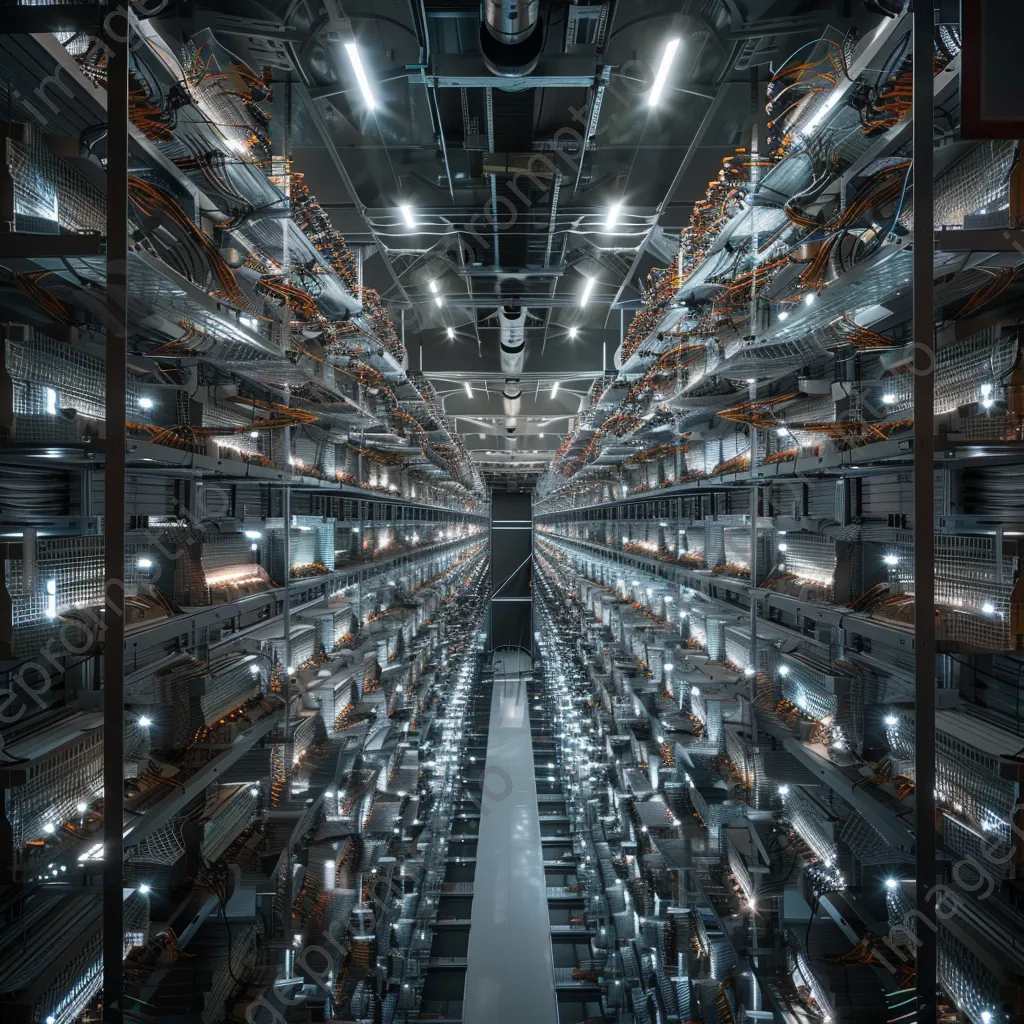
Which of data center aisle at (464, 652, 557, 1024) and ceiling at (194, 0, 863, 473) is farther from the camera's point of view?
data center aisle at (464, 652, 557, 1024)

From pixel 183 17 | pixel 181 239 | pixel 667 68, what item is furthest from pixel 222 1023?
pixel 667 68

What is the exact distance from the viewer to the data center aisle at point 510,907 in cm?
571

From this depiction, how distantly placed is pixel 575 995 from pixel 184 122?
738 cm

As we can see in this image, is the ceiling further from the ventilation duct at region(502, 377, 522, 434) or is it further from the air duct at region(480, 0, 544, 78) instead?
the ventilation duct at region(502, 377, 522, 434)

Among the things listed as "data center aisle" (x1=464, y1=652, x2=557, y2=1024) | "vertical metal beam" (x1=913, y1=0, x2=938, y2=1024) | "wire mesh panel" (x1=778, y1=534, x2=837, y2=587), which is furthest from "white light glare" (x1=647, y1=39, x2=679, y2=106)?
"data center aisle" (x1=464, y1=652, x2=557, y2=1024)

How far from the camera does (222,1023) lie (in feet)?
8.16

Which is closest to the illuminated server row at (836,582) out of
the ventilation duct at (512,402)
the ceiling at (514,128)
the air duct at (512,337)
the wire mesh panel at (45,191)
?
the ceiling at (514,128)

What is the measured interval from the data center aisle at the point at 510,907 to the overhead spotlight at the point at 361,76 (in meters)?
7.04

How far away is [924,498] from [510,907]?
23.5 feet

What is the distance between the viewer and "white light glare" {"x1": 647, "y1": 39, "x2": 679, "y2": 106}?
3.46 m

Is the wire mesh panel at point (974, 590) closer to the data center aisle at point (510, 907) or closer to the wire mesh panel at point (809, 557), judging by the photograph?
the wire mesh panel at point (809, 557)

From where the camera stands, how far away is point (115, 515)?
1.93m

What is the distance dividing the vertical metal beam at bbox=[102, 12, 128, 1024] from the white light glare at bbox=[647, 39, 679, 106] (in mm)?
2767

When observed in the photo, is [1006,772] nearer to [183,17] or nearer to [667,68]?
[667,68]
